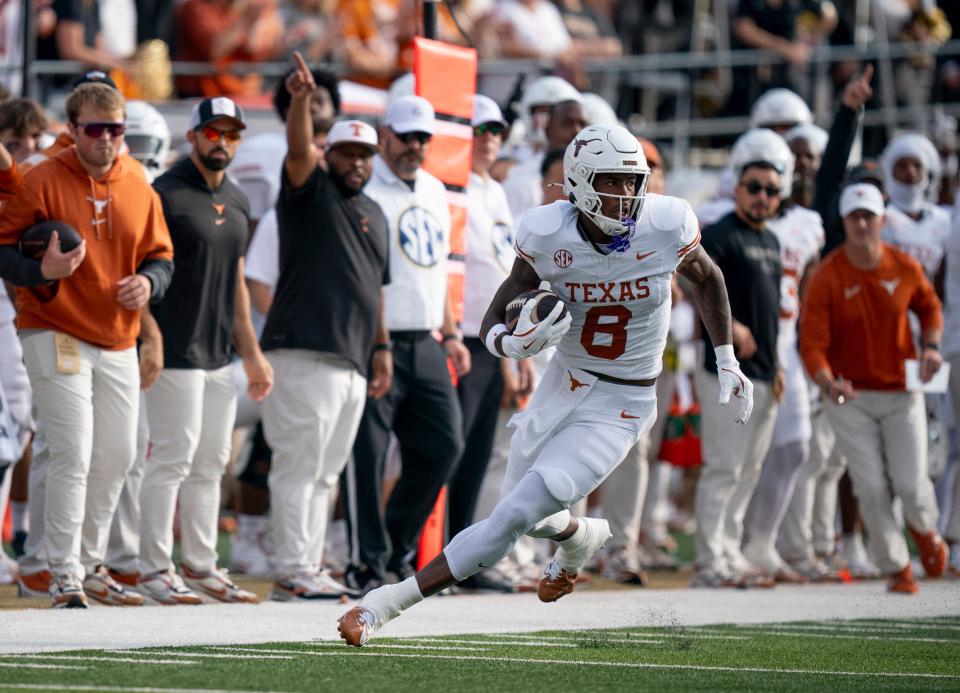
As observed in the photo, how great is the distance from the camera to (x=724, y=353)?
7.42 metres

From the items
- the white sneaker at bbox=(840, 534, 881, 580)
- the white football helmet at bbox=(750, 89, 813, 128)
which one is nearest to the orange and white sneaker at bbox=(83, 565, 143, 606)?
the white sneaker at bbox=(840, 534, 881, 580)

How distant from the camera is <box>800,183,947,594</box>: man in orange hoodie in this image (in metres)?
10.5

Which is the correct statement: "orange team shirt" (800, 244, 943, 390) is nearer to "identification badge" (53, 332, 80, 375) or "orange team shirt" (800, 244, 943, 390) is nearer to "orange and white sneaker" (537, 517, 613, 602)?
"orange and white sneaker" (537, 517, 613, 602)

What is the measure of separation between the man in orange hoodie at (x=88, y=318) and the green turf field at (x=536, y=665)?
5.06 ft

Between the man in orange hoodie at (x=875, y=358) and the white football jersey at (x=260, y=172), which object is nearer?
the man in orange hoodie at (x=875, y=358)

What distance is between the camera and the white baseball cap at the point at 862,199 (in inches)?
414

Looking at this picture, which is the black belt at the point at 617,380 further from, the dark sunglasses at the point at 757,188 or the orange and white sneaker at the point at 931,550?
the orange and white sneaker at the point at 931,550

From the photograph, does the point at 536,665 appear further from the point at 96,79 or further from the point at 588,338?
the point at 96,79

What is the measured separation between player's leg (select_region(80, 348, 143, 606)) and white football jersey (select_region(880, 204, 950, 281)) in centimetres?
560

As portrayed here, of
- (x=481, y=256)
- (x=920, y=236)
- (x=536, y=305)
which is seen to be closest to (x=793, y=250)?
(x=920, y=236)

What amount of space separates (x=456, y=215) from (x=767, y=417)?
6.89 ft

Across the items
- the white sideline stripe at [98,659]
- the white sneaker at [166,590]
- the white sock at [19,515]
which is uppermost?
the white sideline stripe at [98,659]

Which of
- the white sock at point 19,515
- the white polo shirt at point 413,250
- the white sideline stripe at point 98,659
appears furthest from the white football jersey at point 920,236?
the white sideline stripe at point 98,659

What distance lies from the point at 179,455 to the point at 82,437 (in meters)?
0.67
